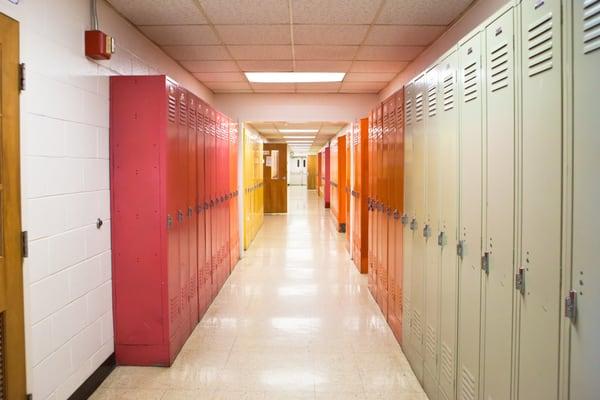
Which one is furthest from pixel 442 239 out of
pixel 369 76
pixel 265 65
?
pixel 369 76

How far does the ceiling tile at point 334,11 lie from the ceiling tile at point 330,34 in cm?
13

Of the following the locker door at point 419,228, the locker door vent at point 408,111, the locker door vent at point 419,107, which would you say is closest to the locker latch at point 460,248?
the locker door at point 419,228

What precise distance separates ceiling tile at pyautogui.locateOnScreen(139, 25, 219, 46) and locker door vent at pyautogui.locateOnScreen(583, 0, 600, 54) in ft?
10.8

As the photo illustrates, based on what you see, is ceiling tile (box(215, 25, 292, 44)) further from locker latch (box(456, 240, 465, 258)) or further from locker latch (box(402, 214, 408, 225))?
locker latch (box(456, 240, 465, 258))

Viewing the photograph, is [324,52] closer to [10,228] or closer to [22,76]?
[22,76]

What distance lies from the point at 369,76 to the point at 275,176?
8.25 metres

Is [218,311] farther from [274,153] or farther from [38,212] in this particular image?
[274,153]

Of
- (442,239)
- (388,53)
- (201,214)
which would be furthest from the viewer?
(388,53)

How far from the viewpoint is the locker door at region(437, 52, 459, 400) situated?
2.40m

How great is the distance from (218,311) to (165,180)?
1952mm

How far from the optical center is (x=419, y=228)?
10.3ft

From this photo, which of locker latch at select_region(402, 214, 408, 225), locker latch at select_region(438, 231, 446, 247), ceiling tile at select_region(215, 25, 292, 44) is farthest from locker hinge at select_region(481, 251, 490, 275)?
ceiling tile at select_region(215, 25, 292, 44)

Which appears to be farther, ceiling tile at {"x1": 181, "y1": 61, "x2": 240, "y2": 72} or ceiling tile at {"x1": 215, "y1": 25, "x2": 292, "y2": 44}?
ceiling tile at {"x1": 181, "y1": 61, "x2": 240, "y2": 72}

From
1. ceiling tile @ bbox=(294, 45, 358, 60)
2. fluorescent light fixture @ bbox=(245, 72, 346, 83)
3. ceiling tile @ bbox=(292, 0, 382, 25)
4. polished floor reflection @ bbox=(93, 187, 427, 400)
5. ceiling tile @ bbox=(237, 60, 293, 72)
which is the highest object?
fluorescent light fixture @ bbox=(245, 72, 346, 83)
